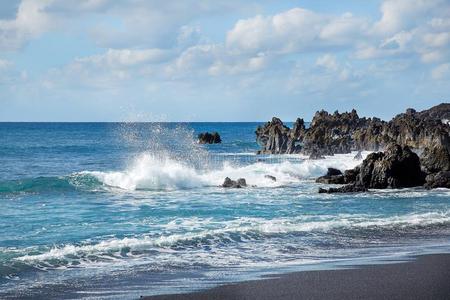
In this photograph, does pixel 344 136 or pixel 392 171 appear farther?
pixel 344 136

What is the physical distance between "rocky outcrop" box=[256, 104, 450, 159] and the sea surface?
83.2ft

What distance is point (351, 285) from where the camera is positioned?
1226 cm

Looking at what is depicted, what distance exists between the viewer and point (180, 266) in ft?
48.9

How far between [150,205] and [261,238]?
9984mm

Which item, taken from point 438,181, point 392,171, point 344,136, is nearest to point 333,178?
point 392,171

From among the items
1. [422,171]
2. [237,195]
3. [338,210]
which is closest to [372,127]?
[422,171]

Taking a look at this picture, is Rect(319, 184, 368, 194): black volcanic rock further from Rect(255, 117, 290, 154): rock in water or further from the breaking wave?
Rect(255, 117, 290, 154): rock in water

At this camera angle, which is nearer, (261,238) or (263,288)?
(263,288)

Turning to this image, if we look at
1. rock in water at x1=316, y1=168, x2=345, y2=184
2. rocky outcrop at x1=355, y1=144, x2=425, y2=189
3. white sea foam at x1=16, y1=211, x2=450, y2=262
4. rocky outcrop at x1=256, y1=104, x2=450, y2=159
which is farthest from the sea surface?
rocky outcrop at x1=256, y1=104, x2=450, y2=159

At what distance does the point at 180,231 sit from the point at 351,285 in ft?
29.5

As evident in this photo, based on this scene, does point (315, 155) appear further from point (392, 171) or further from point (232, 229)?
point (232, 229)

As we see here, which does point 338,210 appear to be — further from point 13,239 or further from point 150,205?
point 13,239

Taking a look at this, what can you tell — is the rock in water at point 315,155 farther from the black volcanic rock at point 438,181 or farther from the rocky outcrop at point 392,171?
the black volcanic rock at point 438,181

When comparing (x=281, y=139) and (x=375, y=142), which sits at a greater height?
(x=281, y=139)
